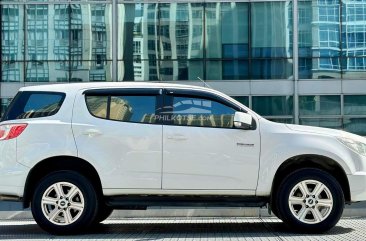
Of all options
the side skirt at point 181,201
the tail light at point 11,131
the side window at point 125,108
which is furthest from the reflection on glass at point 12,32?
the side skirt at point 181,201

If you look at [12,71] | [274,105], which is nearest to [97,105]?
[274,105]

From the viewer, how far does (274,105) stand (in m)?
25.5

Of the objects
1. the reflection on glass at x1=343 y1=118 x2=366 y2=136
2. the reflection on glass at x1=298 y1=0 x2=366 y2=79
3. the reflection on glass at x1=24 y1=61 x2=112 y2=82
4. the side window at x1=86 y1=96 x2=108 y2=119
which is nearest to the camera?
the side window at x1=86 y1=96 x2=108 y2=119

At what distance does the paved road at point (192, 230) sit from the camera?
7.39m

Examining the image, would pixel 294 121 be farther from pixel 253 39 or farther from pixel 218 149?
pixel 218 149

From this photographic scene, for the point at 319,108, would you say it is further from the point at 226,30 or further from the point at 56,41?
the point at 56,41

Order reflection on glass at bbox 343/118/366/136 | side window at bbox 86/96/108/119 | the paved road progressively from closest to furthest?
1. the paved road
2. side window at bbox 86/96/108/119
3. reflection on glass at bbox 343/118/366/136

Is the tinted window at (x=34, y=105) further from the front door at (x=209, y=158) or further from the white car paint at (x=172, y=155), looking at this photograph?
the front door at (x=209, y=158)

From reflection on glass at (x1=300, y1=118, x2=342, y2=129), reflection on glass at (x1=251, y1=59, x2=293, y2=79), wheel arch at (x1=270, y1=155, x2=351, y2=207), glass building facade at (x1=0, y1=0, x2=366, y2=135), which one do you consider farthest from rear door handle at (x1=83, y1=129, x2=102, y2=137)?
reflection on glass at (x1=300, y1=118, x2=342, y2=129)

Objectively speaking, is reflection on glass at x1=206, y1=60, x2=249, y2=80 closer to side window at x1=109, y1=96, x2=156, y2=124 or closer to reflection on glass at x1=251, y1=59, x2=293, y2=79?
reflection on glass at x1=251, y1=59, x2=293, y2=79

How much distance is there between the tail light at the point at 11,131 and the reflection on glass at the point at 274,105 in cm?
1843

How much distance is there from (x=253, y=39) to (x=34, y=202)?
18.6 m

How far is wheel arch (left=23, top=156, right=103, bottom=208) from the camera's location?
768cm

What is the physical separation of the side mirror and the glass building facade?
17.4 metres
